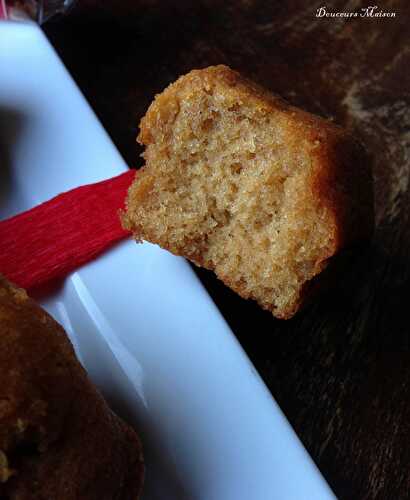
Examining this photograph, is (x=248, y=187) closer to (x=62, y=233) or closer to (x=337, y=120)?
(x=62, y=233)

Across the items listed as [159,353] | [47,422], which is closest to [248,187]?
[159,353]

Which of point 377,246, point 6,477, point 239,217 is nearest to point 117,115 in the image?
point 239,217

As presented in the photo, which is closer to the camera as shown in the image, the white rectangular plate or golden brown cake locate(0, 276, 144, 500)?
golden brown cake locate(0, 276, 144, 500)

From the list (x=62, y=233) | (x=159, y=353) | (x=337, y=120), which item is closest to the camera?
(x=159, y=353)

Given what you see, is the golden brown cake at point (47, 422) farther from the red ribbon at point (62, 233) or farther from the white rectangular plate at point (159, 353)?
the red ribbon at point (62, 233)

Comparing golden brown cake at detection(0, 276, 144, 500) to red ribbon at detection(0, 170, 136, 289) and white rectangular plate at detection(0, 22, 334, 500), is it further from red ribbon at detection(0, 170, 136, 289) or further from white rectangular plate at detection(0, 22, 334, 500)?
red ribbon at detection(0, 170, 136, 289)

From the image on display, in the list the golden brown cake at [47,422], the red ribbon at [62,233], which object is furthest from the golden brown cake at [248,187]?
the golden brown cake at [47,422]

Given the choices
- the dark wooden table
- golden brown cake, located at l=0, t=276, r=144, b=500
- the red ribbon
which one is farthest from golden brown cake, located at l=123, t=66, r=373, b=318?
golden brown cake, located at l=0, t=276, r=144, b=500
